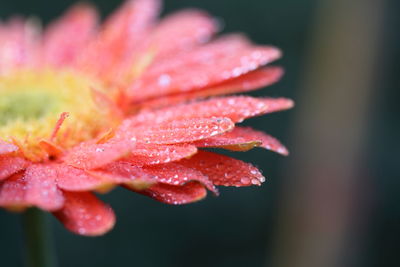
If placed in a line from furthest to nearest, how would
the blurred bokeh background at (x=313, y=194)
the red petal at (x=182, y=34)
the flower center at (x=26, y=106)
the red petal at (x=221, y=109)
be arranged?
1. the blurred bokeh background at (x=313, y=194)
2. the red petal at (x=182, y=34)
3. the flower center at (x=26, y=106)
4. the red petal at (x=221, y=109)

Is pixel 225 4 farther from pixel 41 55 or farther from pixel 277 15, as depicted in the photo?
pixel 41 55

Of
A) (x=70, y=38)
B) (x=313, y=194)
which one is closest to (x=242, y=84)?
(x=70, y=38)

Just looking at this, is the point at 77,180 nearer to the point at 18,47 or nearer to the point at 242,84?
the point at 242,84

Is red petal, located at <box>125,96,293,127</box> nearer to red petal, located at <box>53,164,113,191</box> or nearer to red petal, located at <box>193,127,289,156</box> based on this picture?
red petal, located at <box>193,127,289,156</box>

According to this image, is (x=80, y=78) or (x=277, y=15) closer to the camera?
(x=80, y=78)

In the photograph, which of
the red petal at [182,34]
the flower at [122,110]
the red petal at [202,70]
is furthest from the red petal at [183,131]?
the red petal at [182,34]

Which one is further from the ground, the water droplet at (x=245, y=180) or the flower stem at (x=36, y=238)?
the water droplet at (x=245, y=180)

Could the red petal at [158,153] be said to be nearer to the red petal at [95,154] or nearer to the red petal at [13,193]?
the red petal at [95,154]

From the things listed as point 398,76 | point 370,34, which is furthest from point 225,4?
point 398,76
